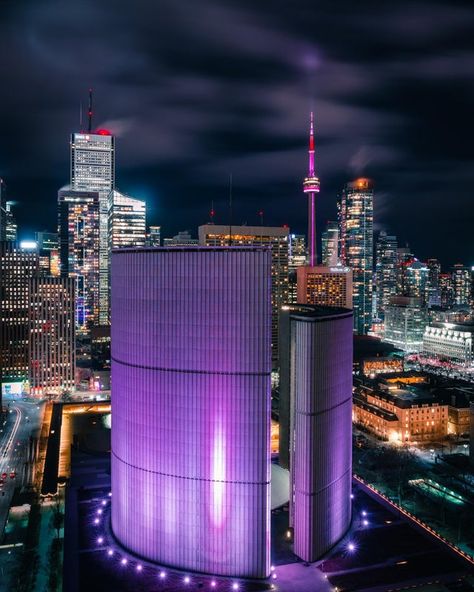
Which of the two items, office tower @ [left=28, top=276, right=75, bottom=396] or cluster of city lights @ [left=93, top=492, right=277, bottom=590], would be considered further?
office tower @ [left=28, top=276, right=75, bottom=396]

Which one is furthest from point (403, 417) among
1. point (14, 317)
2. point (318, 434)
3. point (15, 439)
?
point (14, 317)

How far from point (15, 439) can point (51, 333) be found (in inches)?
2045

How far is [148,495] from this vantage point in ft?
165

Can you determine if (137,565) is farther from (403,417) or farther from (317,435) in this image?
(403,417)

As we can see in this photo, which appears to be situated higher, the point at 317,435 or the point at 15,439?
the point at 317,435

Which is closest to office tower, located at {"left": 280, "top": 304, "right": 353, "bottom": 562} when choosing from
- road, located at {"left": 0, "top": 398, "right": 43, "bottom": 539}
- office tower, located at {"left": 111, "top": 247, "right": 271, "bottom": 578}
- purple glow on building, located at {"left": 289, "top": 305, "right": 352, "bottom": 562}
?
Answer: purple glow on building, located at {"left": 289, "top": 305, "right": 352, "bottom": 562}

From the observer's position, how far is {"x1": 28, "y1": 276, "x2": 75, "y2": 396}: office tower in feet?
512

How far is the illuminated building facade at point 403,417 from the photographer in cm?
11331

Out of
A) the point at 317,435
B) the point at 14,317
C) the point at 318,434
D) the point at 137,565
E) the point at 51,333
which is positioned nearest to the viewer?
the point at 137,565

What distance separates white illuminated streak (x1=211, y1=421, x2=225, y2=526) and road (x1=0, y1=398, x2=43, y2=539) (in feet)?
107

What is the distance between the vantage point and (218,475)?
156 feet

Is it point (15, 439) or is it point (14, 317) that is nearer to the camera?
point (15, 439)

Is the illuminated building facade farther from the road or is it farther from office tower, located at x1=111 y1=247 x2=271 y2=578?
office tower, located at x1=111 y1=247 x2=271 y2=578

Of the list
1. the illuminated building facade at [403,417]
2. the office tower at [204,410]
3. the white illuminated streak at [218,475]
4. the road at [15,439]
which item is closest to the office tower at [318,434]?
the office tower at [204,410]
